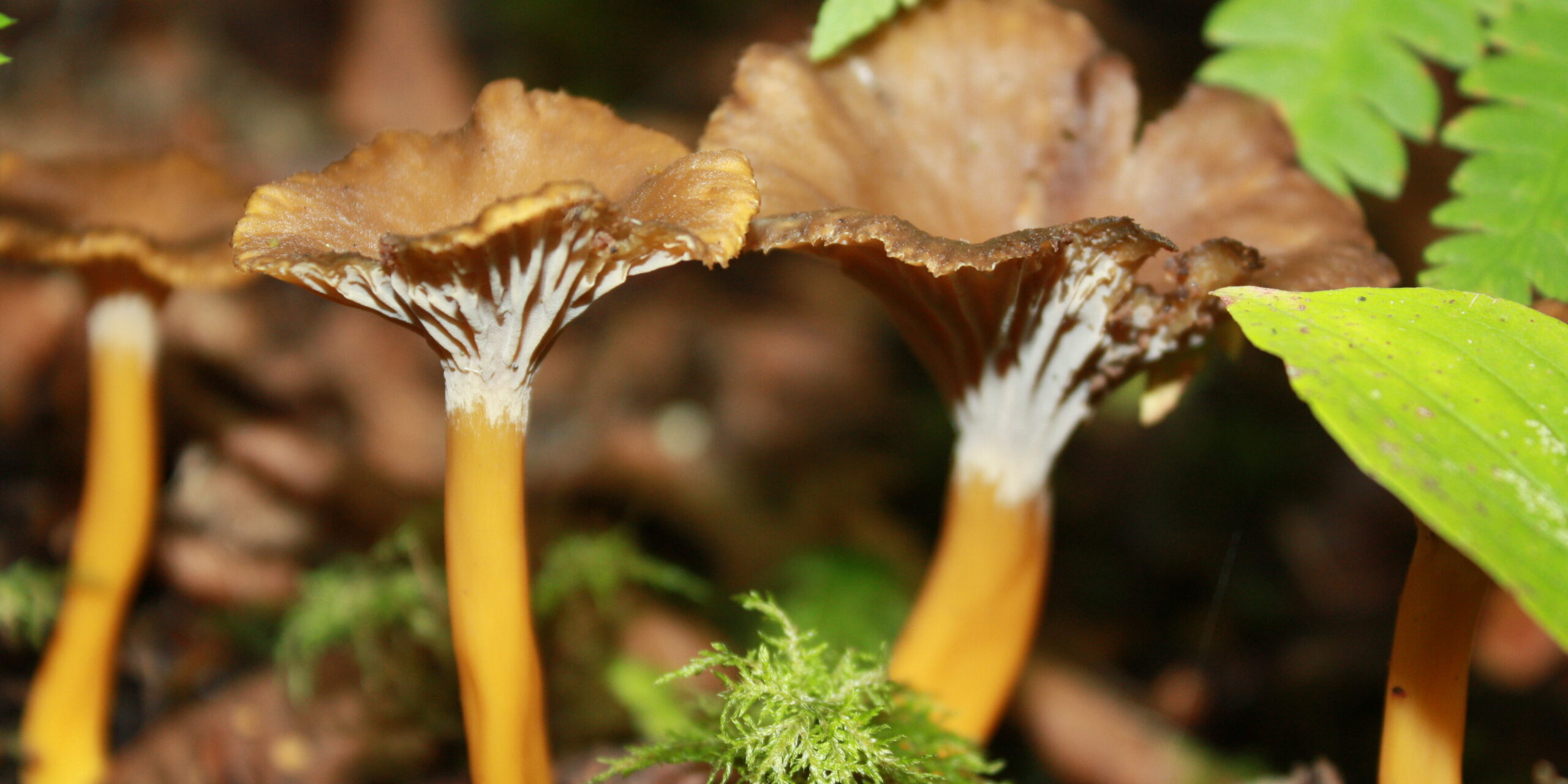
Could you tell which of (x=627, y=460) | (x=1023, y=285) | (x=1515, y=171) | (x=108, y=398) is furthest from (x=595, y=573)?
(x=1515, y=171)

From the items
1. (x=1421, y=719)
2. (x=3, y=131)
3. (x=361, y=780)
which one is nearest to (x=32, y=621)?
(x=361, y=780)

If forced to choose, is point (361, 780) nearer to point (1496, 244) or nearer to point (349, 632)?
point (349, 632)

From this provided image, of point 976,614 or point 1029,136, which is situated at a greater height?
point 1029,136

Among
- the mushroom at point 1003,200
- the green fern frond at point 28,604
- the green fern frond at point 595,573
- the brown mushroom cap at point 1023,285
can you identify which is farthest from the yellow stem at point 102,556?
the brown mushroom cap at point 1023,285

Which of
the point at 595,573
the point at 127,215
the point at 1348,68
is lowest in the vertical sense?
the point at 595,573

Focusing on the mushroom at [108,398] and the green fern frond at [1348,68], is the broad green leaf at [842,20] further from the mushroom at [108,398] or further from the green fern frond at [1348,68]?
the mushroom at [108,398]

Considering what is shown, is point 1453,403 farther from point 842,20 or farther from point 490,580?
point 490,580
